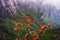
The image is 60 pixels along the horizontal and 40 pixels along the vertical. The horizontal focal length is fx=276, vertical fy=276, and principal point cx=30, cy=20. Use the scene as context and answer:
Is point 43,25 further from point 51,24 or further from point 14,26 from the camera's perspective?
point 14,26

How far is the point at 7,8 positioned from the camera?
12.4 ft

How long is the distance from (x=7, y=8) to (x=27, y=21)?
33 cm

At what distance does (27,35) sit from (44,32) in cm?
24

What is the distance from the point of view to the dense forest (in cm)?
374

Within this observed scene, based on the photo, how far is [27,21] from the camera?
378cm

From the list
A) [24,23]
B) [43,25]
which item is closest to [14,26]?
[24,23]

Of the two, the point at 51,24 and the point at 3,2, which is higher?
the point at 3,2

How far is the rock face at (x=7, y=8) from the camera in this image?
378 cm

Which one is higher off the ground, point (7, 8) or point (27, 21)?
point (7, 8)

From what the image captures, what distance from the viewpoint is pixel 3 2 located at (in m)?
3.79

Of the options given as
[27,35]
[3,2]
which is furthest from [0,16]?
[27,35]

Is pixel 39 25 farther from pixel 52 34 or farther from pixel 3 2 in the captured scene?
pixel 3 2

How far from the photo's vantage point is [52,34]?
3.79 meters

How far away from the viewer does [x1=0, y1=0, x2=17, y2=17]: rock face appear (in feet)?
12.4
